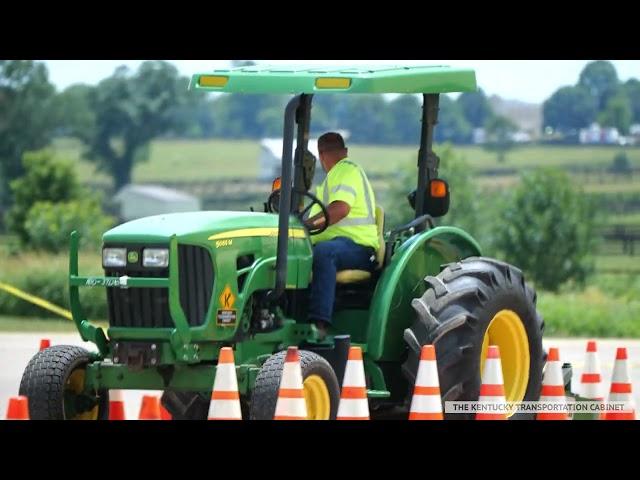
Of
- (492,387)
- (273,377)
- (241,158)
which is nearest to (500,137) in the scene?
(241,158)

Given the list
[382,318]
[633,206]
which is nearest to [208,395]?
[382,318]

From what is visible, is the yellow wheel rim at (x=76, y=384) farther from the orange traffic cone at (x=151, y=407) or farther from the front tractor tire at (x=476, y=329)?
the front tractor tire at (x=476, y=329)

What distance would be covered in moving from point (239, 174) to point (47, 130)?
814 centimetres

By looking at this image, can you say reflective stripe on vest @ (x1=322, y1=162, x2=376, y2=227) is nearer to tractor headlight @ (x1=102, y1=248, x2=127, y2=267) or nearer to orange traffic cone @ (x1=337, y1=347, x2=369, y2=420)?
orange traffic cone @ (x1=337, y1=347, x2=369, y2=420)

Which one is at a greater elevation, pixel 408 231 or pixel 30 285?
pixel 408 231

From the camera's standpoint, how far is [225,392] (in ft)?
36.0

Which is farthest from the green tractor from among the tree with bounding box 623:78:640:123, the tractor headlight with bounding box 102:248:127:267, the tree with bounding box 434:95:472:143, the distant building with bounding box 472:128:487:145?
the tree with bounding box 434:95:472:143

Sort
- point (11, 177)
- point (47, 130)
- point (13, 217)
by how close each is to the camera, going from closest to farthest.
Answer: point (13, 217) → point (11, 177) → point (47, 130)

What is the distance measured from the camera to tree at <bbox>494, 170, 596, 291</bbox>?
107ft

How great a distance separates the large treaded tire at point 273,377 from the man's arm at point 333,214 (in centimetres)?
115

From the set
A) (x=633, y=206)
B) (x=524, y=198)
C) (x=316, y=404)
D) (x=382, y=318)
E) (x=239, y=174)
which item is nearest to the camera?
(x=316, y=404)

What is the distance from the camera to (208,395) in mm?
12438

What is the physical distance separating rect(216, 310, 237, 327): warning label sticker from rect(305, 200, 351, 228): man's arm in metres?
0.94
